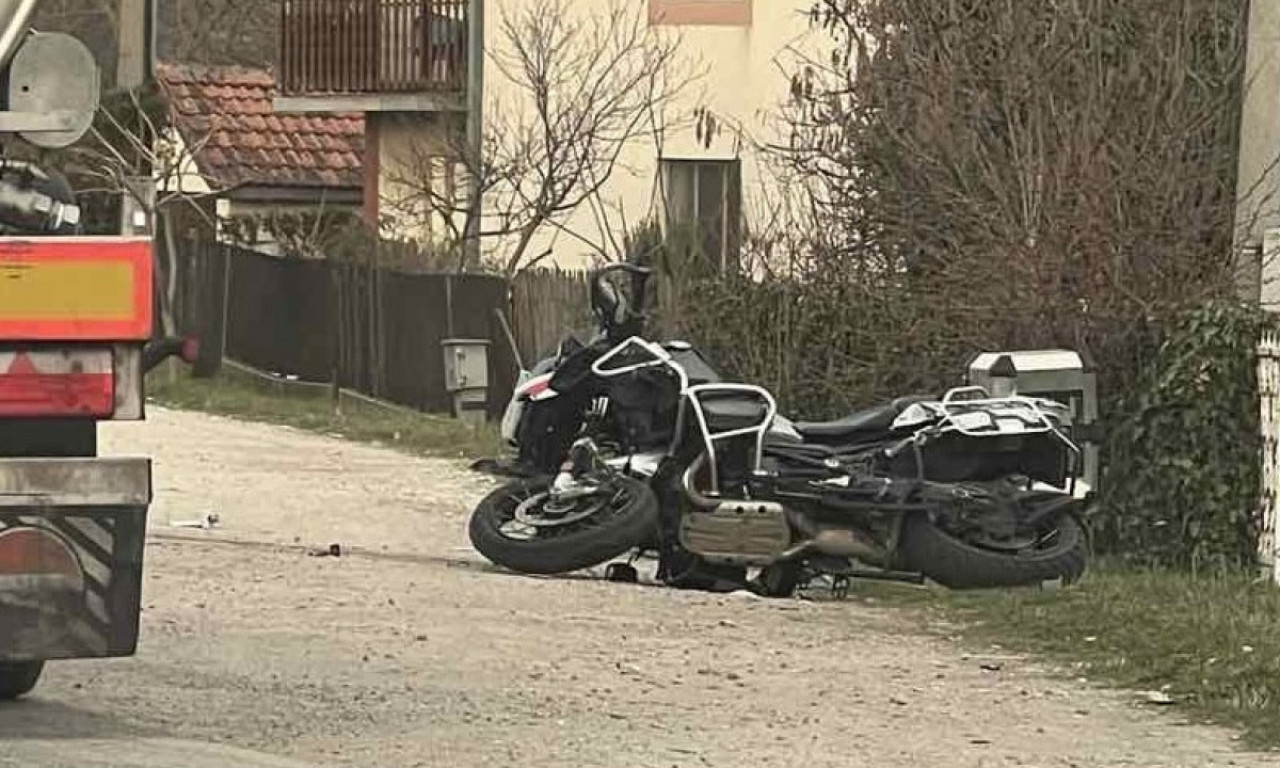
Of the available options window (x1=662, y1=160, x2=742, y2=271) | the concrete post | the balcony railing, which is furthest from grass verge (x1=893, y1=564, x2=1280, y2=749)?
the balcony railing

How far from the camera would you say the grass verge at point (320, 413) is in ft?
72.9

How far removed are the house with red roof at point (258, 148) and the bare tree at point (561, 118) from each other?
5.54 m

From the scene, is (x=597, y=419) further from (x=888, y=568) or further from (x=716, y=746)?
(x=716, y=746)

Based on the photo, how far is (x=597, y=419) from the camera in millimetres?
14031

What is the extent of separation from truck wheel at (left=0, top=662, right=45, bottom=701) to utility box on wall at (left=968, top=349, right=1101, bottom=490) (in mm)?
5608

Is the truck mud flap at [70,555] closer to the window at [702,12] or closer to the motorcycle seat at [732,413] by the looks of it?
the motorcycle seat at [732,413]

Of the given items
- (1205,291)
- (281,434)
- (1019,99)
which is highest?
(1019,99)

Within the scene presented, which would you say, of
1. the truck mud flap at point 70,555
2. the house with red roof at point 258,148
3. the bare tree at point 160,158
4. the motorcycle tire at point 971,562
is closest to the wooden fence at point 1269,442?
the motorcycle tire at point 971,562

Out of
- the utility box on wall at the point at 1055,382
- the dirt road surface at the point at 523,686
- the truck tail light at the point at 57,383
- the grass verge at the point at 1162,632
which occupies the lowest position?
the dirt road surface at the point at 523,686

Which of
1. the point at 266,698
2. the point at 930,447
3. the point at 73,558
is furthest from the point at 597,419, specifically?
the point at 73,558

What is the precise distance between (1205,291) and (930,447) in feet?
8.32

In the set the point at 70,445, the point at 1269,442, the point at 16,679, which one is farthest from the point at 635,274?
the point at 70,445

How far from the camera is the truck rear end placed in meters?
7.92

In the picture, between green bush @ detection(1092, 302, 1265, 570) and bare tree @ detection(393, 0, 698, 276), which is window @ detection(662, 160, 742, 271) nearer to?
bare tree @ detection(393, 0, 698, 276)
